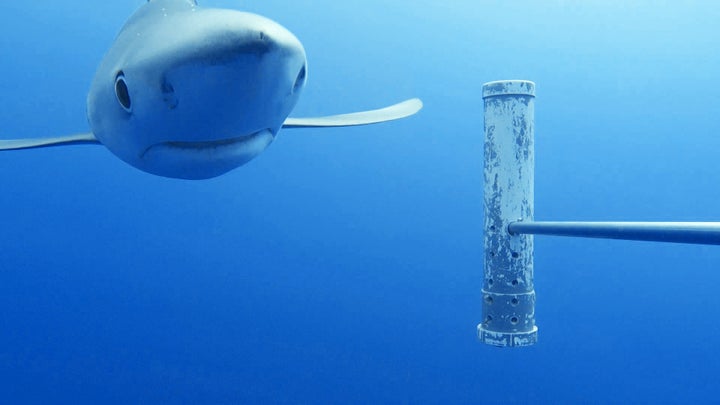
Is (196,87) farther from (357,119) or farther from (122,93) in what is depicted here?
(357,119)

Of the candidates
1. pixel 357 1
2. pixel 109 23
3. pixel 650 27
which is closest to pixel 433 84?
pixel 357 1

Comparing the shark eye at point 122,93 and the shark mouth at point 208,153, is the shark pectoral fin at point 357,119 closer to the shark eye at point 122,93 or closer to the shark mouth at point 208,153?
the shark mouth at point 208,153

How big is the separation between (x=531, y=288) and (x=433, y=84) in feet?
25.6

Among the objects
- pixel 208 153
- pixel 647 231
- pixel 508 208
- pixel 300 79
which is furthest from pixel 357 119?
pixel 647 231

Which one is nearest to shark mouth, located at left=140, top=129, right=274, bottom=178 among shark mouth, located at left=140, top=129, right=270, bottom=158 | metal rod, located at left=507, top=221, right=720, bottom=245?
shark mouth, located at left=140, top=129, right=270, bottom=158

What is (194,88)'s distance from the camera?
3.03ft

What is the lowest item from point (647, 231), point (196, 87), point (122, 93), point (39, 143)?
point (647, 231)

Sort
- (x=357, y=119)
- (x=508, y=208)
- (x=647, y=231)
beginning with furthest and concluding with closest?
1. (x=357, y=119)
2. (x=508, y=208)
3. (x=647, y=231)

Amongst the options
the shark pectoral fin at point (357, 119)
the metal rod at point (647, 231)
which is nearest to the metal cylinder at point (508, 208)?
the metal rod at point (647, 231)

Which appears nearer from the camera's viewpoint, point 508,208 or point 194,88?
point 194,88

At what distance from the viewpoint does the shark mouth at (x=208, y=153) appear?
119 cm

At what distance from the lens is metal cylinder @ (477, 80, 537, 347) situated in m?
1.64

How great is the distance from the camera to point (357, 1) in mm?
9562

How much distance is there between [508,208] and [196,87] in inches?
37.3
